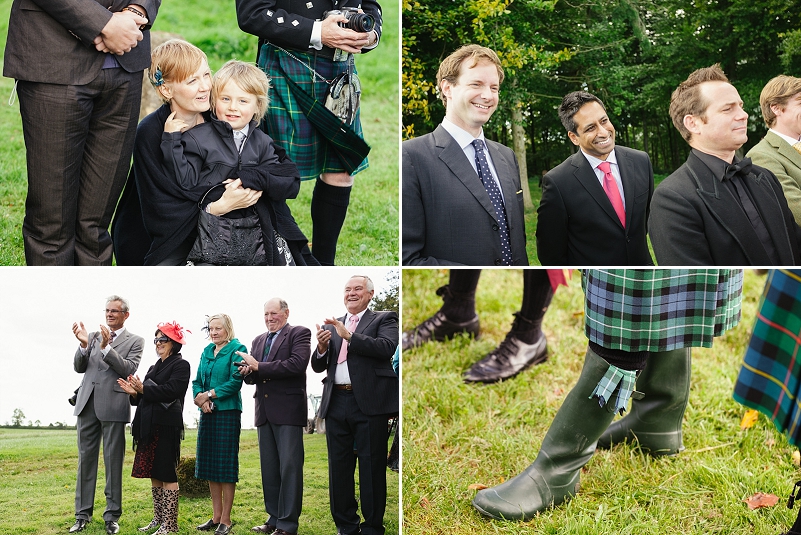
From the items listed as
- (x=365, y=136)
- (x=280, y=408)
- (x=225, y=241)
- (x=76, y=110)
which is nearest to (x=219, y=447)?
(x=280, y=408)

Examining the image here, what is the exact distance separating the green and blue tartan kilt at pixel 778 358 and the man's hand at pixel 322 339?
1.40 m

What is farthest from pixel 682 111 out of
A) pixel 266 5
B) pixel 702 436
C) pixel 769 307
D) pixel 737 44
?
pixel 266 5

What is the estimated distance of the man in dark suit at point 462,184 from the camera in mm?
3049

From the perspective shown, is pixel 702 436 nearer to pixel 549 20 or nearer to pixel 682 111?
pixel 682 111

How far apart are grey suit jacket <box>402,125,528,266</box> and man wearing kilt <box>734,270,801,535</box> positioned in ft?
3.21

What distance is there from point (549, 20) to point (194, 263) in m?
1.71

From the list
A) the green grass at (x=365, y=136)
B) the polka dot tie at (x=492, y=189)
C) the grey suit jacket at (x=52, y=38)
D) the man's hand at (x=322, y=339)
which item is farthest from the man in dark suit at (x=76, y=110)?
the polka dot tie at (x=492, y=189)

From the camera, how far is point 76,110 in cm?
288

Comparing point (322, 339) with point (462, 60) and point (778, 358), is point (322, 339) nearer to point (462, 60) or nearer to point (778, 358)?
point (462, 60)

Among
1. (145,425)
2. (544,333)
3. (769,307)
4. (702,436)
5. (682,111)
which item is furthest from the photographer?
(544,333)

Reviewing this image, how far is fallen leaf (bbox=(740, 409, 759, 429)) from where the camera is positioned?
348 centimetres

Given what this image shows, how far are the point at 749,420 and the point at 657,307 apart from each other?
1.14 m

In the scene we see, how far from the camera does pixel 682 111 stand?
3.17m

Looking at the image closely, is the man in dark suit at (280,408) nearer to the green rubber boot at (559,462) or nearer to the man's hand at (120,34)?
the green rubber boot at (559,462)
